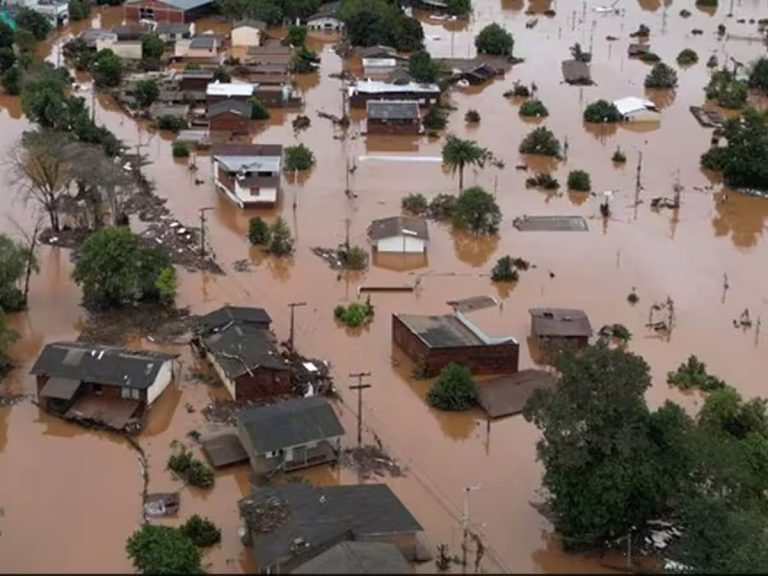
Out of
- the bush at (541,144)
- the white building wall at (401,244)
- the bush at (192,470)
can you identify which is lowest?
the bush at (192,470)

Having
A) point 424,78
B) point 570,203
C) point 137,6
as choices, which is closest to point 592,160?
point 570,203

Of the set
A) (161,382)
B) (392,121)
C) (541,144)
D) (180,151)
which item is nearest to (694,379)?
(161,382)

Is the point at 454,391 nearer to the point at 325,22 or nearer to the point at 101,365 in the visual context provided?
the point at 101,365

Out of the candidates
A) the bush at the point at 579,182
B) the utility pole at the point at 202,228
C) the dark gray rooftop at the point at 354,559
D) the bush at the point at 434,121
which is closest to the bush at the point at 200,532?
the dark gray rooftop at the point at 354,559

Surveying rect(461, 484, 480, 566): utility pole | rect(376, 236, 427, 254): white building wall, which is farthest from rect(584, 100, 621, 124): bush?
rect(461, 484, 480, 566): utility pole

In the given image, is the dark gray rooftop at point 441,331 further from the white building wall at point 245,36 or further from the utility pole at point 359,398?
the white building wall at point 245,36

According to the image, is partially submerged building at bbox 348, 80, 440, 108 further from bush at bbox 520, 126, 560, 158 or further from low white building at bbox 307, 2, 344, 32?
low white building at bbox 307, 2, 344, 32
